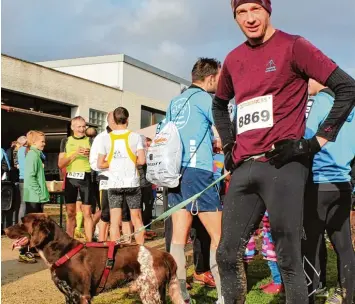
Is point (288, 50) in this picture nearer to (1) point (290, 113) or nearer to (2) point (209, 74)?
(1) point (290, 113)

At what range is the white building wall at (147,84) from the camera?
2720cm

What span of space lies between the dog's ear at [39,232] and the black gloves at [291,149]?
2293 millimetres

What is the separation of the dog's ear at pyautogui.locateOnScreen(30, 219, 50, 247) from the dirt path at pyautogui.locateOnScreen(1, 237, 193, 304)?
3.07 feet

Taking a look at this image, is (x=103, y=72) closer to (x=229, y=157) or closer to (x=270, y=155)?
(x=229, y=157)

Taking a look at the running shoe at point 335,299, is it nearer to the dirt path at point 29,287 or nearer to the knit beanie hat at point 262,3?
the dirt path at point 29,287

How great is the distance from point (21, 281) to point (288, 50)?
173 inches

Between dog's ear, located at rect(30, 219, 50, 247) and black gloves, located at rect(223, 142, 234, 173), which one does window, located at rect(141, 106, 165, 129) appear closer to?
dog's ear, located at rect(30, 219, 50, 247)

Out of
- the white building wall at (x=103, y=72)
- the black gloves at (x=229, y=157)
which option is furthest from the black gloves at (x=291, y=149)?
the white building wall at (x=103, y=72)

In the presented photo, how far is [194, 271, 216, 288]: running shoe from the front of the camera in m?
5.43

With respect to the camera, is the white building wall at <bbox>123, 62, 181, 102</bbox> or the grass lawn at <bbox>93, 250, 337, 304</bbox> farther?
the white building wall at <bbox>123, 62, 181, 102</bbox>

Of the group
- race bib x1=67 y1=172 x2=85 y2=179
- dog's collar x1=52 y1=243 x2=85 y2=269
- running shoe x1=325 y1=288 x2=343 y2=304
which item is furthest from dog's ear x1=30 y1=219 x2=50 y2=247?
race bib x1=67 y1=172 x2=85 y2=179

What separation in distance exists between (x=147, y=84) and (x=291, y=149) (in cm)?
A: 2652

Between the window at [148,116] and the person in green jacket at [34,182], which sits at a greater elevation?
the window at [148,116]

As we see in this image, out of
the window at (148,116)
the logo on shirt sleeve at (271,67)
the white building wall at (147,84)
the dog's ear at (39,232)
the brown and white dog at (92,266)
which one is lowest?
the brown and white dog at (92,266)
